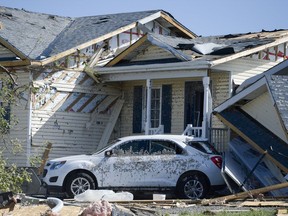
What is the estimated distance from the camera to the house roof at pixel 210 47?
27312mm

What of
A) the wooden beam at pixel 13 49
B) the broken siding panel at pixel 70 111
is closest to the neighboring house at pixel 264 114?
the broken siding panel at pixel 70 111

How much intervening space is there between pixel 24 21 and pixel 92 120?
4895mm

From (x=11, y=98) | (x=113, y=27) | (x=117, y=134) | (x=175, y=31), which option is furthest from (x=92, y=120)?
(x=11, y=98)

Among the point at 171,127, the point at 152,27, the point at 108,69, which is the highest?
the point at 152,27

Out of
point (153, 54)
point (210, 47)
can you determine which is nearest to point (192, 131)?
point (210, 47)

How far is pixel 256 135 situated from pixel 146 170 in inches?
130

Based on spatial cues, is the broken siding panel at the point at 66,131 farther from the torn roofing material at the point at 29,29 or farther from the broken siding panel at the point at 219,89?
the broken siding panel at the point at 219,89

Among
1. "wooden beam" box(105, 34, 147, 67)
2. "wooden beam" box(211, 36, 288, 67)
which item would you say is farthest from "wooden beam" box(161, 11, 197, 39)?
"wooden beam" box(211, 36, 288, 67)

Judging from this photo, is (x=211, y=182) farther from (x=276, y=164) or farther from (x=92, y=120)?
(x=92, y=120)

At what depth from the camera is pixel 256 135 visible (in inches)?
920

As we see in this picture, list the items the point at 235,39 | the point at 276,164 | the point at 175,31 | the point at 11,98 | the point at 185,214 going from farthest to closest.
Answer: the point at 175,31, the point at 235,39, the point at 276,164, the point at 11,98, the point at 185,214

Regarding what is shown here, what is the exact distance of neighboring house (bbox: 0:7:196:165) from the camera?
28.8m

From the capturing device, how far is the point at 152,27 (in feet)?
109

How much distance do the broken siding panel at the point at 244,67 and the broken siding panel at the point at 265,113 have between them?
306 cm
